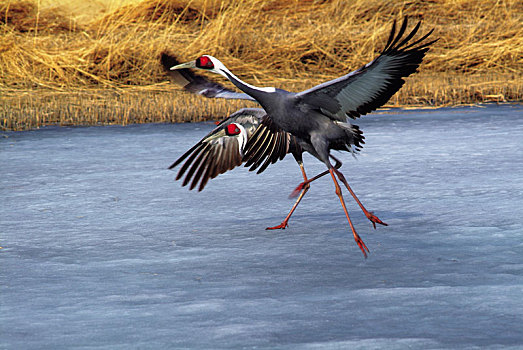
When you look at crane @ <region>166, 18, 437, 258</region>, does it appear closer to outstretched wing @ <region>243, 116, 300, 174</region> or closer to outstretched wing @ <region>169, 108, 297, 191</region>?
outstretched wing @ <region>169, 108, 297, 191</region>

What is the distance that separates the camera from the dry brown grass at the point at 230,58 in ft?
47.6

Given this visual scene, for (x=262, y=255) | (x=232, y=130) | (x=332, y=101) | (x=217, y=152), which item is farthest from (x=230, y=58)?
(x=262, y=255)

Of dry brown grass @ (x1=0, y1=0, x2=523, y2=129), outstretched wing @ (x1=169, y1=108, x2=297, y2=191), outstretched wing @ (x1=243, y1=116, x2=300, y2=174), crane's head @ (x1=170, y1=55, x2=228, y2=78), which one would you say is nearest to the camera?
crane's head @ (x1=170, y1=55, x2=228, y2=78)

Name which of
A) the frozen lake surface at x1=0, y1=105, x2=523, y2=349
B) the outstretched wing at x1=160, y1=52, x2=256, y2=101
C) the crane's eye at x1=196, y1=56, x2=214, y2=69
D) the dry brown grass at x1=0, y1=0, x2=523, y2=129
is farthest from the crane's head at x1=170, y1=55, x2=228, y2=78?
the dry brown grass at x1=0, y1=0, x2=523, y2=129

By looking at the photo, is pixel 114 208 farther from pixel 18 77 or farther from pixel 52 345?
pixel 18 77

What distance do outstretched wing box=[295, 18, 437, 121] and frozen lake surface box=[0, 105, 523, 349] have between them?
2.78ft

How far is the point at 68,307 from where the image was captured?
177 inches

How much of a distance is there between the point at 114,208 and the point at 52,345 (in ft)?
11.4

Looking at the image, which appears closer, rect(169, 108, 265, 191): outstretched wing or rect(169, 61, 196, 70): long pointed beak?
rect(169, 61, 196, 70): long pointed beak

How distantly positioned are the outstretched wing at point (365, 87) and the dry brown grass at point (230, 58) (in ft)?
23.8

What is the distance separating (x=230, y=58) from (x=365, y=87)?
12995 mm

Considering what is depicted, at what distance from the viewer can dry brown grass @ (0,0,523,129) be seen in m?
14.5

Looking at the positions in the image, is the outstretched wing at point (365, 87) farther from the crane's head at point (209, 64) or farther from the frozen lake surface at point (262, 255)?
the frozen lake surface at point (262, 255)

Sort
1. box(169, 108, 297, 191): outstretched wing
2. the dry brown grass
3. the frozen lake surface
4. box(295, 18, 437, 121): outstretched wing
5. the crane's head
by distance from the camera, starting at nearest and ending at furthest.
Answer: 1. the frozen lake surface
2. box(295, 18, 437, 121): outstretched wing
3. the crane's head
4. box(169, 108, 297, 191): outstretched wing
5. the dry brown grass
